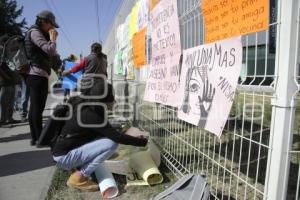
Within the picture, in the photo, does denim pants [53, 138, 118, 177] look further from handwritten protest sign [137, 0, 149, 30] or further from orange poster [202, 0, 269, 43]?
handwritten protest sign [137, 0, 149, 30]

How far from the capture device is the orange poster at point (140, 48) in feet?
17.9

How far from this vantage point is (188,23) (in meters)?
3.77

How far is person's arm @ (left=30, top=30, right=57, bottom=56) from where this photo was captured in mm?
5312

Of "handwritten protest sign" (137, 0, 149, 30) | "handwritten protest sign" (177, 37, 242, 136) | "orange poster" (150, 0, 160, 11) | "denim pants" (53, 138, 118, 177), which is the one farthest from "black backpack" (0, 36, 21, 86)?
"handwritten protest sign" (177, 37, 242, 136)

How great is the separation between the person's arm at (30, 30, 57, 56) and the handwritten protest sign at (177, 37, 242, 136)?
2300mm

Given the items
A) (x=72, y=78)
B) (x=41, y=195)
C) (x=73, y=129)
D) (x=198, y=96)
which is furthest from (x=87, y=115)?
(x=72, y=78)

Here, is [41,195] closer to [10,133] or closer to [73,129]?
[73,129]

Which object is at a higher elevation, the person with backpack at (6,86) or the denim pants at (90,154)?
the person with backpack at (6,86)

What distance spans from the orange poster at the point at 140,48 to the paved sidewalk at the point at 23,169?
178cm

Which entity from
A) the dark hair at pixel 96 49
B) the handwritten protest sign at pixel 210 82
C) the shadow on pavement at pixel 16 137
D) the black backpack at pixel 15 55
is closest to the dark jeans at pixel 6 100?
the black backpack at pixel 15 55

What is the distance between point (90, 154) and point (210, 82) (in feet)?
5.14

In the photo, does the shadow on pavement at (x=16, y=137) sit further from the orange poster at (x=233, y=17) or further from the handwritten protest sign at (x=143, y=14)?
the orange poster at (x=233, y=17)

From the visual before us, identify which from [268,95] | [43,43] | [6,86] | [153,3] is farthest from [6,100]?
[268,95]

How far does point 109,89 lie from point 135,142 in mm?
596
